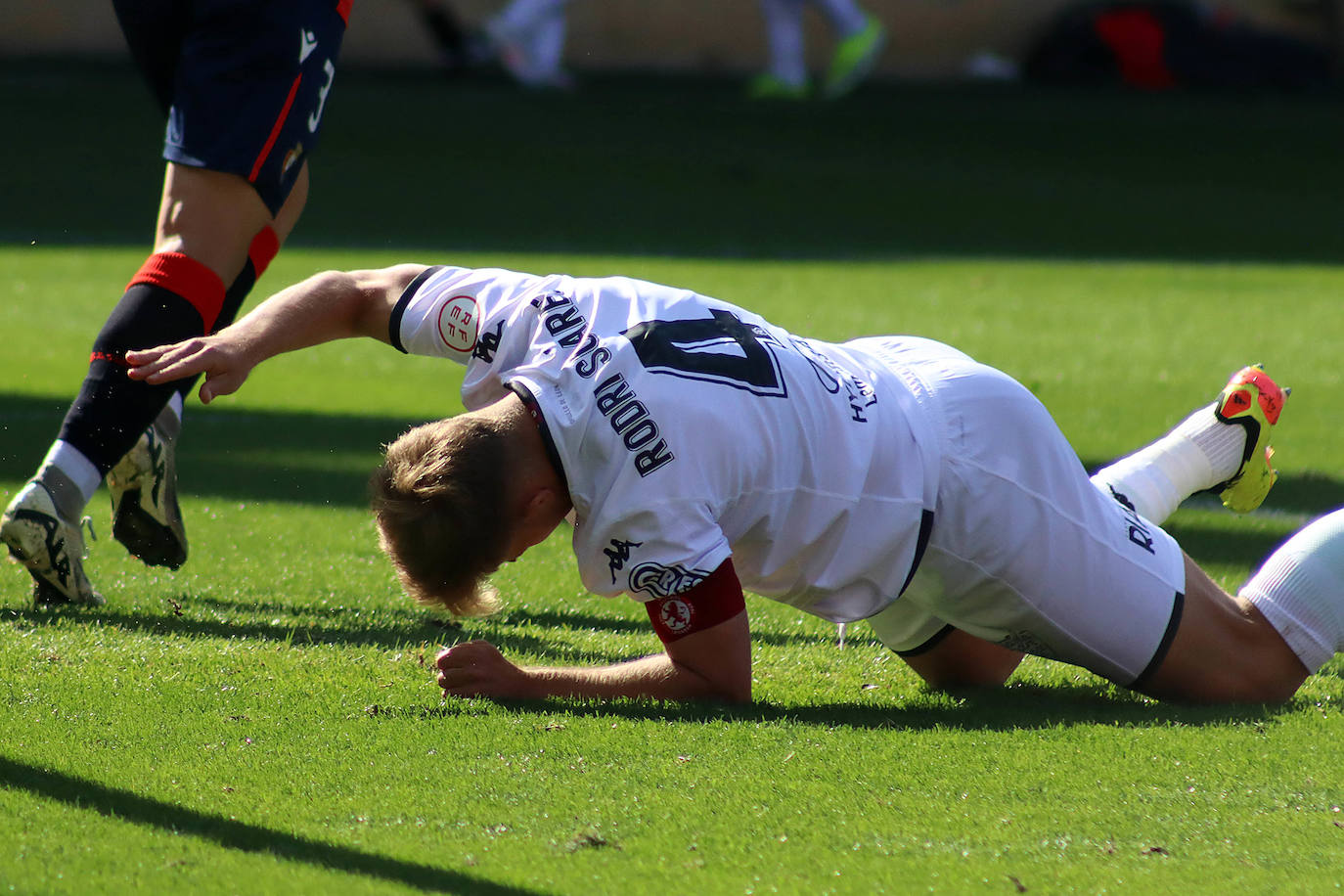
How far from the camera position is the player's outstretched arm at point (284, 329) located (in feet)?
8.47

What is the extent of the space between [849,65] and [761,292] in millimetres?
8652

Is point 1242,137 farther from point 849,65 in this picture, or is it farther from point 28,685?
point 28,685

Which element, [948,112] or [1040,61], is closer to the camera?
[948,112]

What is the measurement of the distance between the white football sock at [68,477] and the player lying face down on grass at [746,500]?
2.47 feet

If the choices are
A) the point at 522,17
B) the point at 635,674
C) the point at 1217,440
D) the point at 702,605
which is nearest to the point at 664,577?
the point at 702,605

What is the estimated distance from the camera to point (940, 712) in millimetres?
2918

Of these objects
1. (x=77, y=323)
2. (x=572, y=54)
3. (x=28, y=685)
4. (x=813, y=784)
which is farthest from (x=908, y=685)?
(x=572, y=54)

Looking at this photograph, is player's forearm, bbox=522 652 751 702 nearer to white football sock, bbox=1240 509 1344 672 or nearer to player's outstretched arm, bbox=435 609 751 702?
player's outstretched arm, bbox=435 609 751 702

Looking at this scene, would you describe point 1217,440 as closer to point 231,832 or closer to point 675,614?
point 675,614

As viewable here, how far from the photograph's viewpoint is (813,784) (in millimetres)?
2455

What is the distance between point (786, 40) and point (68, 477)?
14.0 m

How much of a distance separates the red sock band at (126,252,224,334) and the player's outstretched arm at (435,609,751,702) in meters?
1.10

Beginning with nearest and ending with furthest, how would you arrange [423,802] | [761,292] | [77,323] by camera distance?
1. [423,802]
2. [77,323]
3. [761,292]

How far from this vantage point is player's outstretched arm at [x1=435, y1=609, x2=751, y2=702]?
8.71 ft
